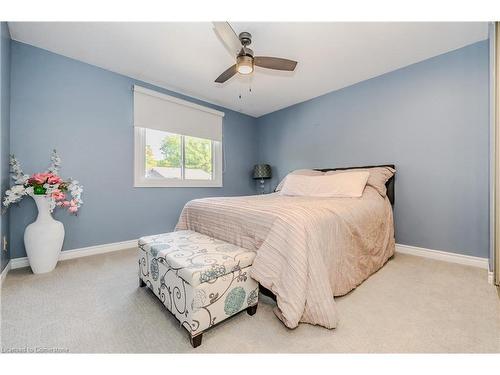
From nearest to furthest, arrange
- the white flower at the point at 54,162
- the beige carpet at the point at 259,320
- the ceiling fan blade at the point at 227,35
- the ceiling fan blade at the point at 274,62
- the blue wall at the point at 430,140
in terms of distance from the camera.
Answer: the beige carpet at the point at 259,320
the ceiling fan blade at the point at 227,35
the ceiling fan blade at the point at 274,62
the blue wall at the point at 430,140
the white flower at the point at 54,162

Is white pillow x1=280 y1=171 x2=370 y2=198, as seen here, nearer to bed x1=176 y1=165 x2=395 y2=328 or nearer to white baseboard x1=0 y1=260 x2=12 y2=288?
bed x1=176 y1=165 x2=395 y2=328

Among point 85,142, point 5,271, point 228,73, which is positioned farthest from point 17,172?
point 228,73

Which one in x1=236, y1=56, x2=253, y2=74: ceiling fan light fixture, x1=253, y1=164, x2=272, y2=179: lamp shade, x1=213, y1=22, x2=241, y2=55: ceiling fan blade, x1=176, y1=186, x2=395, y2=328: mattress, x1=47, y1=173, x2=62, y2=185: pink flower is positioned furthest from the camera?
x1=253, y1=164, x2=272, y2=179: lamp shade

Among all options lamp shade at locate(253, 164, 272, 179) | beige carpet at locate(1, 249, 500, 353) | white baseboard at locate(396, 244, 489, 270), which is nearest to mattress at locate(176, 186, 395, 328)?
beige carpet at locate(1, 249, 500, 353)

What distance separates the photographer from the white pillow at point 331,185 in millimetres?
2359

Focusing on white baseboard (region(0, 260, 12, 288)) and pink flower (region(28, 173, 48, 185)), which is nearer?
white baseboard (region(0, 260, 12, 288))

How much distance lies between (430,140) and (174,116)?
11.0 ft

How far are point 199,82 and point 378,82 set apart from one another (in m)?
2.44

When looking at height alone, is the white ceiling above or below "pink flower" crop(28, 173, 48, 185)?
above

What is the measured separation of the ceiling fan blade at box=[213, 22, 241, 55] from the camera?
151 cm

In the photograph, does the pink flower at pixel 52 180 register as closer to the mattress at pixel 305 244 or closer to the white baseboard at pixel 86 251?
the white baseboard at pixel 86 251

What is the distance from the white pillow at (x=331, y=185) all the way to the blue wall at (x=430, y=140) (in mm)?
655

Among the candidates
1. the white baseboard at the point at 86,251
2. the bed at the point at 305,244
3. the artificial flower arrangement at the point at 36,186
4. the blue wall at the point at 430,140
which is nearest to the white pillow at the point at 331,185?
the bed at the point at 305,244

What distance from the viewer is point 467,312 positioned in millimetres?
1384
